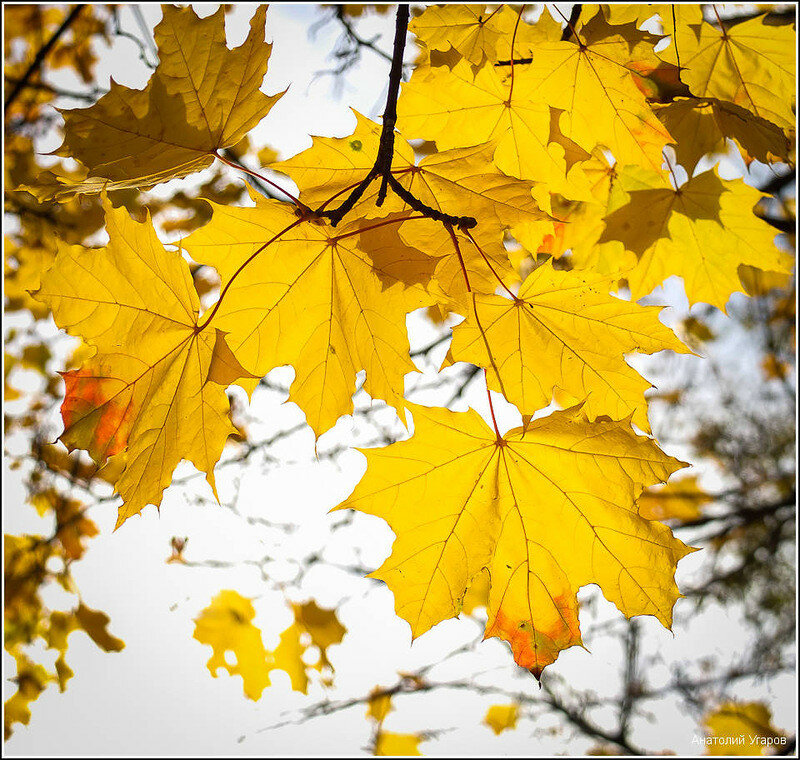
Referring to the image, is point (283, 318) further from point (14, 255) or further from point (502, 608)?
point (14, 255)

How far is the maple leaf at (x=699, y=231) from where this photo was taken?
1.35 metres

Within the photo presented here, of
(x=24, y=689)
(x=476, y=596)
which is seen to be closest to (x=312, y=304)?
(x=476, y=596)

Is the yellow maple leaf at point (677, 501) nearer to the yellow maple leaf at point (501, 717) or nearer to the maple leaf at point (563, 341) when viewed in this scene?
the yellow maple leaf at point (501, 717)

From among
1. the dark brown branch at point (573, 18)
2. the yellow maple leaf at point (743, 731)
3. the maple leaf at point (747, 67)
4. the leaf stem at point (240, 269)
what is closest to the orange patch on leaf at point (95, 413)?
the leaf stem at point (240, 269)

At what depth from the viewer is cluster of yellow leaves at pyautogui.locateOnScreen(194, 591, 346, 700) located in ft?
7.91

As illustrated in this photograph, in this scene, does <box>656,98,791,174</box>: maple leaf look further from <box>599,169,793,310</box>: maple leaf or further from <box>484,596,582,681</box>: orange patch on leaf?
<box>484,596,582,681</box>: orange patch on leaf

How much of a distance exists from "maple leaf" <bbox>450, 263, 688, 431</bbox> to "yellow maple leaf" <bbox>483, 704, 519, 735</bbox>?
317 centimetres

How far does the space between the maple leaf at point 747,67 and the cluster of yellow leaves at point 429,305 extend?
0.21m

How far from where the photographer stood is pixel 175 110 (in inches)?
35.9

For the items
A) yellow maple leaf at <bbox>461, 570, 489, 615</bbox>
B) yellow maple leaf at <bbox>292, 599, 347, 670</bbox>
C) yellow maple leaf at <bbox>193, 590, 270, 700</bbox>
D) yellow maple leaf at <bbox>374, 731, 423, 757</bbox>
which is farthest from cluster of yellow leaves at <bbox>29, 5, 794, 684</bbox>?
yellow maple leaf at <bbox>374, 731, 423, 757</bbox>

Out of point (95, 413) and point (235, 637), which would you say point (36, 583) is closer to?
point (235, 637)

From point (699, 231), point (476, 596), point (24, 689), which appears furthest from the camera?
point (24, 689)

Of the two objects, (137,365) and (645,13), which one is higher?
(645,13)

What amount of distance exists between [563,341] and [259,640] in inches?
82.3
